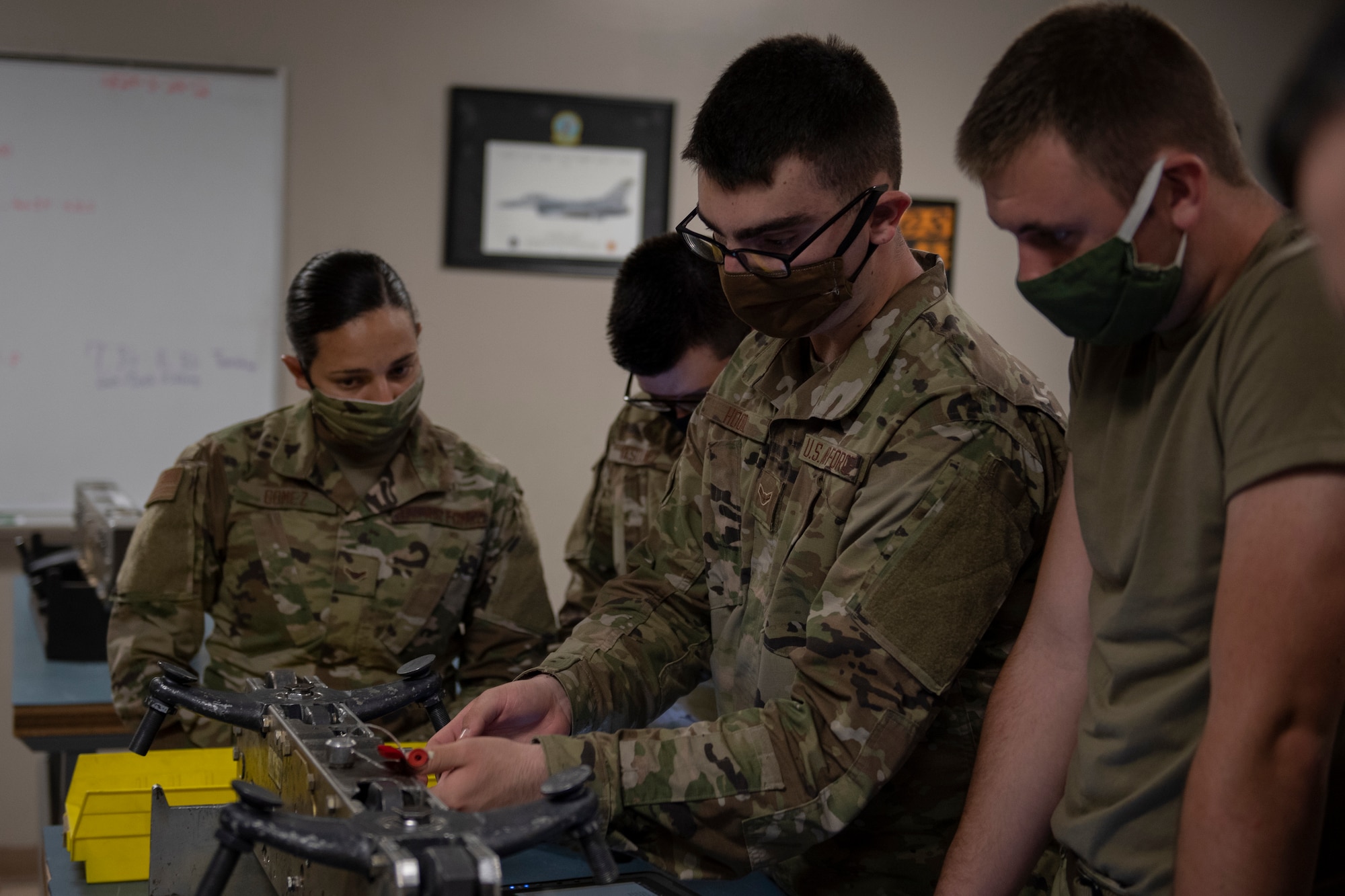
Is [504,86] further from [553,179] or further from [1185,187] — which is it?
[1185,187]

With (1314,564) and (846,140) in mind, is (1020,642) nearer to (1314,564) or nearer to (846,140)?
(1314,564)

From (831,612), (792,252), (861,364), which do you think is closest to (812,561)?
(831,612)

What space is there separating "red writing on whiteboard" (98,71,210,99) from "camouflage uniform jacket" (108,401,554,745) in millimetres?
1778

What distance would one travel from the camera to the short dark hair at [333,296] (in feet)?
7.12

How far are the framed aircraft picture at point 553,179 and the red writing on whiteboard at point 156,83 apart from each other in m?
0.77

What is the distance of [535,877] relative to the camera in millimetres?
1251

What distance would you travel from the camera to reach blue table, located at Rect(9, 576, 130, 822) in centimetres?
232

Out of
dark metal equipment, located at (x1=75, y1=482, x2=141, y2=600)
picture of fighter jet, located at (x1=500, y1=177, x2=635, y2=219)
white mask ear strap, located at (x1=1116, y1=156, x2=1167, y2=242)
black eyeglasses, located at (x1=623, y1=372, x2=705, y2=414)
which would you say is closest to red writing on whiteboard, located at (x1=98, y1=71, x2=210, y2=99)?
picture of fighter jet, located at (x1=500, y1=177, x2=635, y2=219)

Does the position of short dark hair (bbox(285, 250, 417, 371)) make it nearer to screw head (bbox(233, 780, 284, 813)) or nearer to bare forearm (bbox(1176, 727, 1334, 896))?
screw head (bbox(233, 780, 284, 813))

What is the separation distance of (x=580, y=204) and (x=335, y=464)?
1860mm

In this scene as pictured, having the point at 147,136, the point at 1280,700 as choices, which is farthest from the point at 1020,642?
the point at 147,136

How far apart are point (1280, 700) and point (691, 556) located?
0.82 meters

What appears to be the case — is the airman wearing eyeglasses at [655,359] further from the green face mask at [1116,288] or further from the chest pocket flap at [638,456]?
the green face mask at [1116,288]

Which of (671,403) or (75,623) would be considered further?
(75,623)
